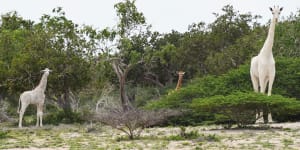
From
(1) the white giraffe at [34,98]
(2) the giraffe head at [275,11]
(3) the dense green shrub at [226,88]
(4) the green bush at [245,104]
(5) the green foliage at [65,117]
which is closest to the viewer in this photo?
(4) the green bush at [245,104]

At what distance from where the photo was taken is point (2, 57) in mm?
22891

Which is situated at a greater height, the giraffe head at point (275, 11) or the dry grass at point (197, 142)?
the giraffe head at point (275, 11)

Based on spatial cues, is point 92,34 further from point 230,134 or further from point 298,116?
point 230,134

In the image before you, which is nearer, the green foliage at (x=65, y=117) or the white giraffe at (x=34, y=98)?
the white giraffe at (x=34, y=98)

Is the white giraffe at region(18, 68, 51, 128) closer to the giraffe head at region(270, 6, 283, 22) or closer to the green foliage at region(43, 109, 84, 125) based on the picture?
the green foliage at region(43, 109, 84, 125)

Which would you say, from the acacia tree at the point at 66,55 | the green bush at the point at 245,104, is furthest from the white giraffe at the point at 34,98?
the green bush at the point at 245,104

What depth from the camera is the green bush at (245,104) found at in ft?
45.9

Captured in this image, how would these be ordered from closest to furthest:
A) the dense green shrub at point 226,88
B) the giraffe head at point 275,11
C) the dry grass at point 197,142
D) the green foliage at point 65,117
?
the dry grass at point 197,142 → the giraffe head at point 275,11 → the dense green shrub at point 226,88 → the green foliage at point 65,117

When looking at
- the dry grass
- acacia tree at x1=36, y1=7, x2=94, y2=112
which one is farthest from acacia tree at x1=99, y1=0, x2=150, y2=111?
the dry grass

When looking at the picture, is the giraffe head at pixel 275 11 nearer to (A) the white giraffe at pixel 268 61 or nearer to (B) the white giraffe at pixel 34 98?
(A) the white giraffe at pixel 268 61

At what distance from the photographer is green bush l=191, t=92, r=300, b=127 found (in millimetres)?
14000

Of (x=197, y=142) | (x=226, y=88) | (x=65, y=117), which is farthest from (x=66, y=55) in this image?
(x=197, y=142)

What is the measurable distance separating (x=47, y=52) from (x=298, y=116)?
9.99 meters

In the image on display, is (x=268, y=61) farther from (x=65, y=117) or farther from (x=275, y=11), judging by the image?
(x=65, y=117)
